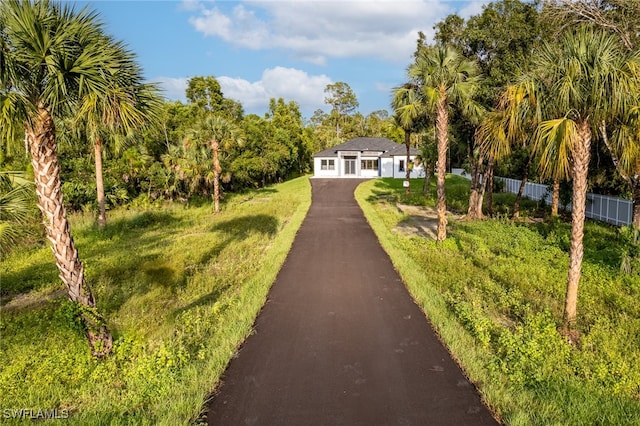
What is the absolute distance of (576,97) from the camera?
240 inches

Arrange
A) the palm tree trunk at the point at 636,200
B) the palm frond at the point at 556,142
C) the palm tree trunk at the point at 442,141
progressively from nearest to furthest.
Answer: the palm frond at the point at 556,142 → the palm tree trunk at the point at 636,200 → the palm tree trunk at the point at 442,141

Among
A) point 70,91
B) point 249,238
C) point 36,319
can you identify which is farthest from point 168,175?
point 70,91

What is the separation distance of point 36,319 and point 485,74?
18713 millimetres

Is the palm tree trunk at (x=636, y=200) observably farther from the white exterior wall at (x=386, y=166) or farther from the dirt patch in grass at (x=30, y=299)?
the white exterior wall at (x=386, y=166)

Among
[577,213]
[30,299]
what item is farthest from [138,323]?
[577,213]

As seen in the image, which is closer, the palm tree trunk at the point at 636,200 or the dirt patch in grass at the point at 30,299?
the dirt patch in grass at the point at 30,299

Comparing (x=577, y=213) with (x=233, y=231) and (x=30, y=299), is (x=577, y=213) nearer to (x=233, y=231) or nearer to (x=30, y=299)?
(x=30, y=299)

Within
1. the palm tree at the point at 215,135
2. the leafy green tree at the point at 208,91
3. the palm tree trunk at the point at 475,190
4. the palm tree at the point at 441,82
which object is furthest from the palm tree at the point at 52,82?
the leafy green tree at the point at 208,91

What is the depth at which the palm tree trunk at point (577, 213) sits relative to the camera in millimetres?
6531

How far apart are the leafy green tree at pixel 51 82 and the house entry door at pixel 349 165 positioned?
41.4 meters

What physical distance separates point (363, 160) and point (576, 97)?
40804 mm

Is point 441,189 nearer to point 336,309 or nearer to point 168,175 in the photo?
point 336,309

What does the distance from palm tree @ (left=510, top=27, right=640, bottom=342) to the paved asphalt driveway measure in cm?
309

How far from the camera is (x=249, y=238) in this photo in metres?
16.3
